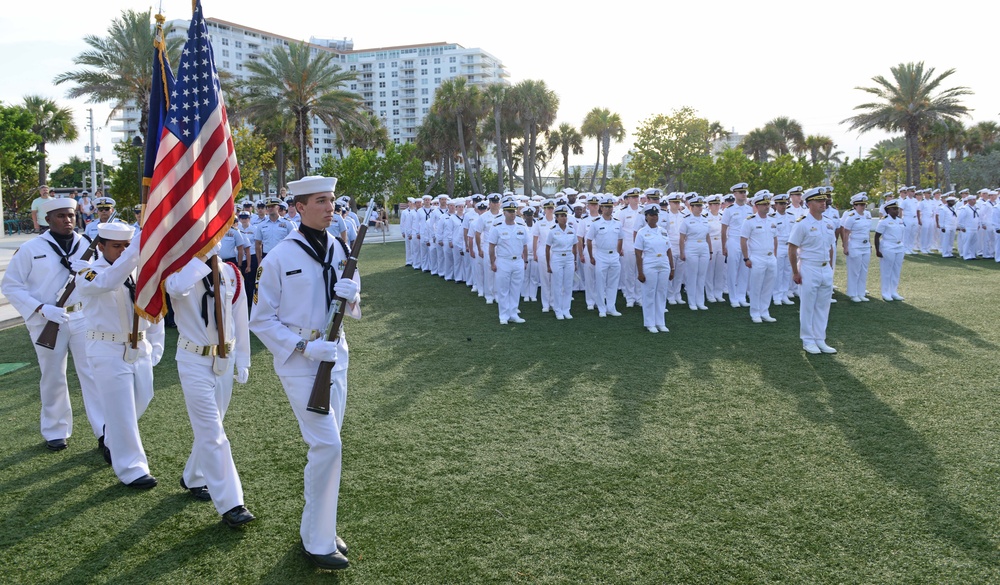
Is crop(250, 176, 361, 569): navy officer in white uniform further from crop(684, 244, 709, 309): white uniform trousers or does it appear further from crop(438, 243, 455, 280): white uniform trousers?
crop(438, 243, 455, 280): white uniform trousers

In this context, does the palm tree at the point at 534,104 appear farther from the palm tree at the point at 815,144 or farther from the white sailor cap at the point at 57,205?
the white sailor cap at the point at 57,205

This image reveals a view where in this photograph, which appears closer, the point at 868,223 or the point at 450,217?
the point at 868,223

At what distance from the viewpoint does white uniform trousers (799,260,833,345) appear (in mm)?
9086

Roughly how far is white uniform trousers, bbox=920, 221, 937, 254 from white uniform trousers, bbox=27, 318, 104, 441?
24.3 m

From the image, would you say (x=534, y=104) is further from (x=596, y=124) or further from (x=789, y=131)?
(x=789, y=131)

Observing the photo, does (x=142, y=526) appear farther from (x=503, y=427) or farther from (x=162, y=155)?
(x=503, y=427)

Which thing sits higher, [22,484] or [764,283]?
[764,283]

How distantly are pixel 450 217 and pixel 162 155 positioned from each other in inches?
566

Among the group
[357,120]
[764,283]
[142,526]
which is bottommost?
[142,526]

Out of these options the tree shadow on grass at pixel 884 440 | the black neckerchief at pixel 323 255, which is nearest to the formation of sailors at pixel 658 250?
the tree shadow on grass at pixel 884 440

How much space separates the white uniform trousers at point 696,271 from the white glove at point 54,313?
1009 centimetres

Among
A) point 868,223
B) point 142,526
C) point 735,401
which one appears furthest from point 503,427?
point 868,223

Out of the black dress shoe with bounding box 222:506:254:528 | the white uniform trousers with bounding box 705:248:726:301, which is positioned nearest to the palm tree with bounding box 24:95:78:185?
the white uniform trousers with bounding box 705:248:726:301

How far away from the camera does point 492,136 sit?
5691cm
